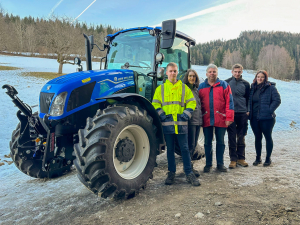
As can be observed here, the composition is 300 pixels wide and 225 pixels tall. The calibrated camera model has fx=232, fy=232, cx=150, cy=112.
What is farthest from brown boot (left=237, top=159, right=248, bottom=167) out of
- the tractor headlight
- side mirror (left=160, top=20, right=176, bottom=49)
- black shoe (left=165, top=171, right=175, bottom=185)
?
the tractor headlight

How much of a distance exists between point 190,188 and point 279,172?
1.80 m

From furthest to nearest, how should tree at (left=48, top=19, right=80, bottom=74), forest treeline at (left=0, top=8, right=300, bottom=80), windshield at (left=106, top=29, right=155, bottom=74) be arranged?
1. forest treeline at (left=0, top=8, right=300, bottom=80)
2. tree at (left=48, top=19, right=80, bottom=74)
3. windshield at (left=106, top=29, right=155, bottom=74)

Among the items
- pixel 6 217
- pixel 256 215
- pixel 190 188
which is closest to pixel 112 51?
pixel 190 188

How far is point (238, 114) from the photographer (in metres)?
4.55

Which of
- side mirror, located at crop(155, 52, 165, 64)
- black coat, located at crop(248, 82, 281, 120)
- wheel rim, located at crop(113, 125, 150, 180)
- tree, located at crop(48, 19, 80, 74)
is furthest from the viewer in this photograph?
tree, located at crop(48, 19, 80, 74)

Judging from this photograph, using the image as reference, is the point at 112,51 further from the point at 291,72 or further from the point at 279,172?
the point at 291,72

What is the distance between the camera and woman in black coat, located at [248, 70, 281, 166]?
14.5ft

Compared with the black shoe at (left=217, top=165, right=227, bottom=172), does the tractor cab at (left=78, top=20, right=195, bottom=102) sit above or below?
above

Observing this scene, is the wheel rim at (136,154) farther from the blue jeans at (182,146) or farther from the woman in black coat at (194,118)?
the woman in black coat at (194,118)

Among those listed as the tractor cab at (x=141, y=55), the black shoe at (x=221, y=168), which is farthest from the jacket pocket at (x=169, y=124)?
the black shoe at (x=221, y=168)

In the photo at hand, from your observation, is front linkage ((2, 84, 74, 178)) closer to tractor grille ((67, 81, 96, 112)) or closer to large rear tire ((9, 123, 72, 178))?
large rear tire ((9, 123, 72, 178))

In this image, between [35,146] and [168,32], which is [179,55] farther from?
[35,146]

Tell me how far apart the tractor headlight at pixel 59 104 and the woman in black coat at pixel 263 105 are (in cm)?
349

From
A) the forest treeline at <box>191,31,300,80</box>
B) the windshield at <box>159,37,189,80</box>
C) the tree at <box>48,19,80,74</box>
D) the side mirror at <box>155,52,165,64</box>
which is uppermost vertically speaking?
the forest treeline at <box>191,31,300,80</box>
